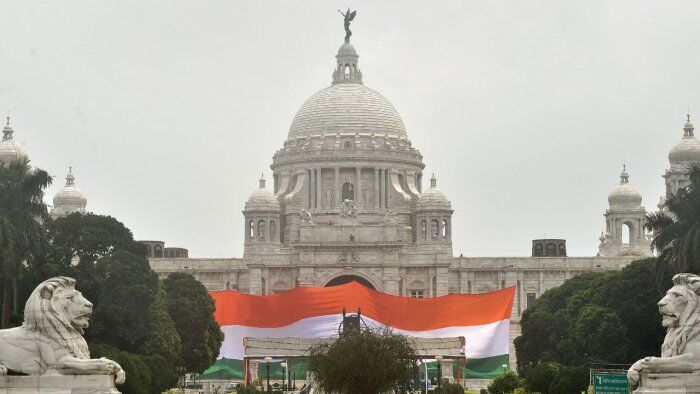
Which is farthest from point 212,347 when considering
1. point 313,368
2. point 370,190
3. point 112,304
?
point 370,190

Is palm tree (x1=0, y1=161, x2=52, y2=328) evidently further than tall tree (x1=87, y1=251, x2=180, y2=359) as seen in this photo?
No

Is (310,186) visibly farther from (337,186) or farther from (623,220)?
(623,220)

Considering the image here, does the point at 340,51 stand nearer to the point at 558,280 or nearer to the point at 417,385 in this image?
the point at 558,280

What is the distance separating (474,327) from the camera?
116m

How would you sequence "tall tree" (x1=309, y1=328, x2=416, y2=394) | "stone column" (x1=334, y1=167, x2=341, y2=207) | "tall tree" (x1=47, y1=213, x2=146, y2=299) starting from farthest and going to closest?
"stone column" (x1=334, y1=167, x2=341, y2=207)
"tall tree" (x1=47, y1=213, x2=146, y2=299)
"tall tree" (x1=309, y1=328, x2=416, y2=394)

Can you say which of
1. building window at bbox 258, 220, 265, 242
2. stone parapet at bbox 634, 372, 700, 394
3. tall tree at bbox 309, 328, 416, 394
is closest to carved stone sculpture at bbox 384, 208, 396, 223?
building window at bbox 258, 220, 265, 242

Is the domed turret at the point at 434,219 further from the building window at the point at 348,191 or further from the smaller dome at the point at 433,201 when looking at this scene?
the building window at the point at 348,191

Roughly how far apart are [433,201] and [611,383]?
114 m

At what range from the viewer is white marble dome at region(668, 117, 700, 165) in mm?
155000

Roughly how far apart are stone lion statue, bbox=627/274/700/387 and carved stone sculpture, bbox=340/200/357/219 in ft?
401

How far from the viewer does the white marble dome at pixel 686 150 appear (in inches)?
6102

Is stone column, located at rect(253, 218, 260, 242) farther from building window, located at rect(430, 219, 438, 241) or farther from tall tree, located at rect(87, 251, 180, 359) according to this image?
tall tree, located at rect(87, 251, 180, 359)

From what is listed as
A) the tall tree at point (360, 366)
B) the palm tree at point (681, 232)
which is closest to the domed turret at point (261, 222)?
the palm tree at point (681, 232)

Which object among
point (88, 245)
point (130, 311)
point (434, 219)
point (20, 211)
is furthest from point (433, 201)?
point (20, 211)
